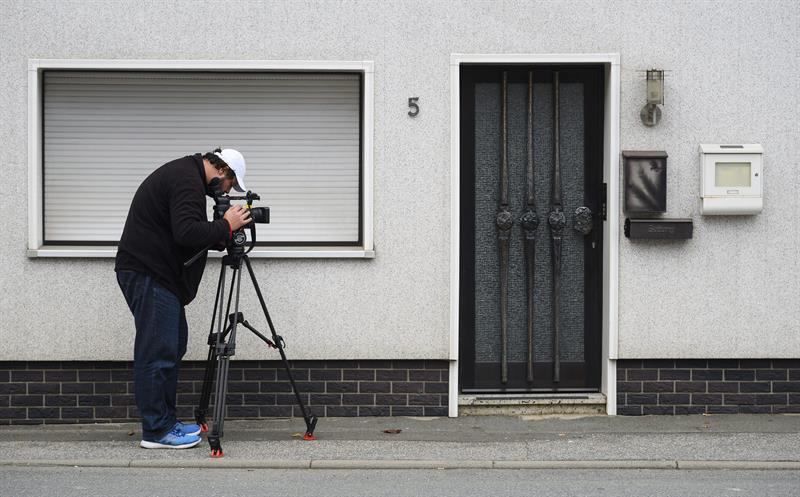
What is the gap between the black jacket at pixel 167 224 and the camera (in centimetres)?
876

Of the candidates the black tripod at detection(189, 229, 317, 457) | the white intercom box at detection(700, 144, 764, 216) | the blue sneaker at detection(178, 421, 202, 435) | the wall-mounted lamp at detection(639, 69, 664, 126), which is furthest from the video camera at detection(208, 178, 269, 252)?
the white intercom box at detection(700, 144, 764, 216)

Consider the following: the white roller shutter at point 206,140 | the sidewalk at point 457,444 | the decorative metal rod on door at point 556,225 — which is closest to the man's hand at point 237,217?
the white roller shutter at point 206,140

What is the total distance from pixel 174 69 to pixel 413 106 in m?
1.79

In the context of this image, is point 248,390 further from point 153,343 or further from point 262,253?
point 153,343

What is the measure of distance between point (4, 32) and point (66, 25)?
17.9 inches

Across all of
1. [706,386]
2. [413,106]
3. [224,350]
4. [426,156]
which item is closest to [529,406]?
[706,386]

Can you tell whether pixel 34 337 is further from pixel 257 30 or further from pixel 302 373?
pixel 257 30

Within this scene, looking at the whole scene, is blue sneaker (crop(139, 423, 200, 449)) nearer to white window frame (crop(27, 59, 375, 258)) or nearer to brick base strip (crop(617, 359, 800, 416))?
white window frame (crop(27, 59, 375, 258))

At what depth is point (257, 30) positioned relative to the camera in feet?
32.1

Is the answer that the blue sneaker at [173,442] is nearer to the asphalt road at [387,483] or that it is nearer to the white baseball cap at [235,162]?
the asphalt road at [387,483]

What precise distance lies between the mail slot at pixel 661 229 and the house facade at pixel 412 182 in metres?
0.02

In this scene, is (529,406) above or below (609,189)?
below

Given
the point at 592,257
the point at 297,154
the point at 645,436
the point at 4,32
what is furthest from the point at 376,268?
the point at 4,32

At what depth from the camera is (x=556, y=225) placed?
33.3 feet
